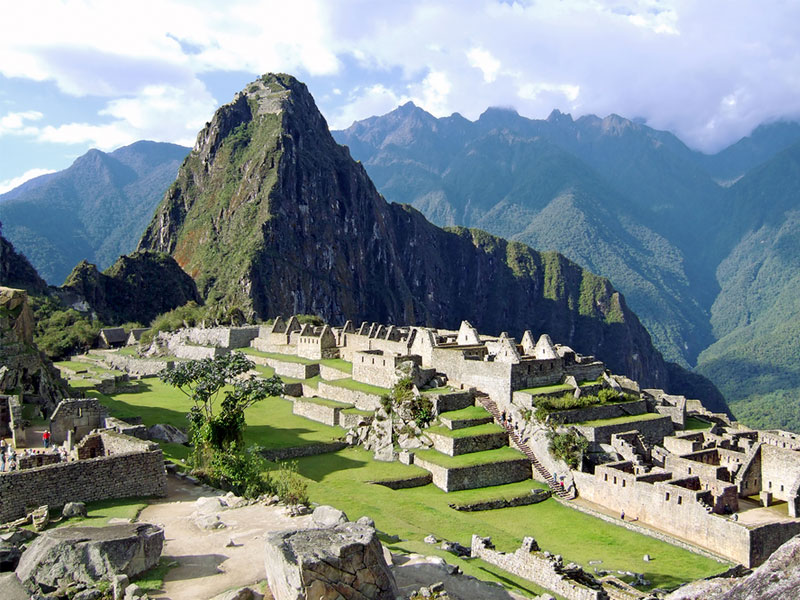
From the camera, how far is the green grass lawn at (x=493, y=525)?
68.3 ft

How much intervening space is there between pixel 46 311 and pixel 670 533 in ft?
274

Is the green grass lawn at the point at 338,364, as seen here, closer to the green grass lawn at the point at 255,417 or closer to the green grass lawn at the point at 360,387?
the green grass lawn at the point at 360,387

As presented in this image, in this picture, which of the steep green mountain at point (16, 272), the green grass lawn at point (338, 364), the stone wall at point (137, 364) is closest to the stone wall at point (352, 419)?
the green grass lawn at point (338, 364)

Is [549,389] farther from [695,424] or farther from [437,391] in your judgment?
[695,424]

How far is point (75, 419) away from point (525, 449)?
18.7m

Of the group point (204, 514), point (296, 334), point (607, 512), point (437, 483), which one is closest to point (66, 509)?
point (204, 514)

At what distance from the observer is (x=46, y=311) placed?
87.7 metres

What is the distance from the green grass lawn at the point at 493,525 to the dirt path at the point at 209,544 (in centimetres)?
376

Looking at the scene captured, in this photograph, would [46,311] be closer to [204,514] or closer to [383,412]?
[383,412]

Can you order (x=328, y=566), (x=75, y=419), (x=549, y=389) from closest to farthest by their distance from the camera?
(x=328, y=566)
(x=75, y=419)
(x=549, y=389)

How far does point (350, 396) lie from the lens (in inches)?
1526

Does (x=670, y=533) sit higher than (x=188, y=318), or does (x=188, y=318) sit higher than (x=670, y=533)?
(x=188, y=318)

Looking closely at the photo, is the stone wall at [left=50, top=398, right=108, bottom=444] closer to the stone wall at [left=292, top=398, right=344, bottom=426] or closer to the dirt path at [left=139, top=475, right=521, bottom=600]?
the dirt path at [left=139, top=475, right=521, bottom=600]

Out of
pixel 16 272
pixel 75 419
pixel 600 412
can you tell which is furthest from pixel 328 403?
pixel 16 272
